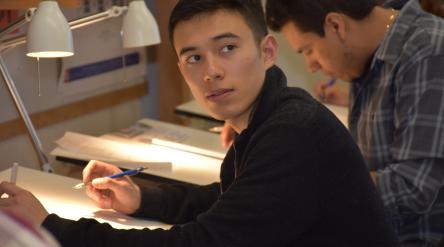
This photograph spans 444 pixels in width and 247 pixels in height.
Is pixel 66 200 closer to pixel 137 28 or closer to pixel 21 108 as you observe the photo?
pixel 21 108

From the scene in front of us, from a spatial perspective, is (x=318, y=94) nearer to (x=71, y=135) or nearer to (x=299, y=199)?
(x=71, y=135)

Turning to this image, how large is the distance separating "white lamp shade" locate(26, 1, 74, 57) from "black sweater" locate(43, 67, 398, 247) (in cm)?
43

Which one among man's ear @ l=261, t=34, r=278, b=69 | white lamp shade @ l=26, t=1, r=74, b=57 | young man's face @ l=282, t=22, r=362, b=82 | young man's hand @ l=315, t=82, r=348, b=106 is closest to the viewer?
man's ear @ l=261, t=34, r=278, b=69

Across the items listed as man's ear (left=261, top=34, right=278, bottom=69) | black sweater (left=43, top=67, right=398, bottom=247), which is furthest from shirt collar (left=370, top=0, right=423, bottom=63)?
black sweater (left=43, top=67, right=398, bottom=247)

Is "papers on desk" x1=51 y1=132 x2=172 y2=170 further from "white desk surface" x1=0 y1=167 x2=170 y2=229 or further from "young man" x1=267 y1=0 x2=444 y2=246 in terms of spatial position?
"young man" x1=267 y1=0 x2=444 y2=246

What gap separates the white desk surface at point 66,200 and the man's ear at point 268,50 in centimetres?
42

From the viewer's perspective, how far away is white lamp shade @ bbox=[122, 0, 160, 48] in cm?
169

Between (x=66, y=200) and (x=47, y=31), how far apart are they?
405 mm

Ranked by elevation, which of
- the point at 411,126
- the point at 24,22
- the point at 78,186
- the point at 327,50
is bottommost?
the point at 78,186

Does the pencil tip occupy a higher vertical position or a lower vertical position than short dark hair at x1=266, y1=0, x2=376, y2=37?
lower

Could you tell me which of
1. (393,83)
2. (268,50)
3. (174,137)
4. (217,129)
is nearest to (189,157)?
(174,137)

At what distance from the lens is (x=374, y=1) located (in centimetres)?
180

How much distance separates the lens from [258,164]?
105cm

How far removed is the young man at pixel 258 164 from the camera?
3.41ft
